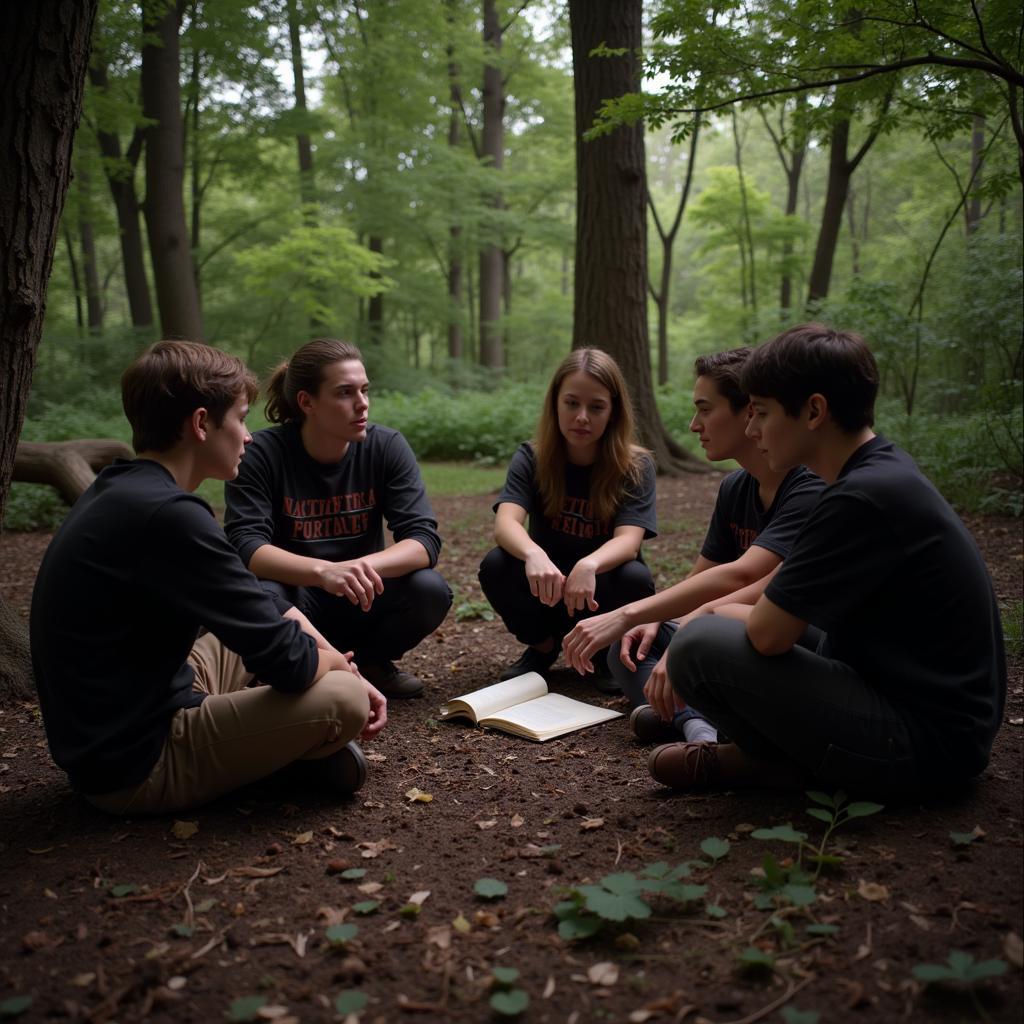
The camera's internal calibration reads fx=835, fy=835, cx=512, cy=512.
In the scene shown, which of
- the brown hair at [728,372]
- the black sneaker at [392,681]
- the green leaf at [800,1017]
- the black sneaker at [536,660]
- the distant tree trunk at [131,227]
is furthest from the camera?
the distant tree trunk at [131,227]

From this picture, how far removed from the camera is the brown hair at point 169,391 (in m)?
2.38

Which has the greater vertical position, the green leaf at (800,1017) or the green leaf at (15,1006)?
the green leaf at (800,1017)

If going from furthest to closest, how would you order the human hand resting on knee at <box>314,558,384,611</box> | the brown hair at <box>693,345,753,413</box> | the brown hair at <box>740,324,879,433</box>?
the human hand resting on knee at <box>314,558,384,611</box> → the brown hair at <box>693,345,753,413</box> → the brown hair at <box>740,324,879,433</box>

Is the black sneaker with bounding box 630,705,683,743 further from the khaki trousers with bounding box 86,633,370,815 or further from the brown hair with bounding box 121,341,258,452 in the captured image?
the brown hair with bounding box 121,341,258,452

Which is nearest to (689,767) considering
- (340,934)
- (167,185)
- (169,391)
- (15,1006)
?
(340,934)

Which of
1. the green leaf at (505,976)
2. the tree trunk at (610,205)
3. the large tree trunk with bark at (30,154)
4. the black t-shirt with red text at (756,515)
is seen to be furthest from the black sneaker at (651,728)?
the tree trunk at (610,205)

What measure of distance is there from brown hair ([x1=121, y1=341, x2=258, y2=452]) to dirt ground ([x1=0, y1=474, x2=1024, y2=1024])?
3.85 ft

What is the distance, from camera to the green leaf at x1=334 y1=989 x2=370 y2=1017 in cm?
164

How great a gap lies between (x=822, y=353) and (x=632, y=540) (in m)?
1.57

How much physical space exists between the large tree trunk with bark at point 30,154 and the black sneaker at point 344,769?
1795 millimetres

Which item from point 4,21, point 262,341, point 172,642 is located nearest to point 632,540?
point 172,642

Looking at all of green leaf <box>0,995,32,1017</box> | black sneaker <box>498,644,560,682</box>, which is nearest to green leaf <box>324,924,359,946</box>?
green leaf <box>0,995,32,1017</box>

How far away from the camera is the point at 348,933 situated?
74.7 inches

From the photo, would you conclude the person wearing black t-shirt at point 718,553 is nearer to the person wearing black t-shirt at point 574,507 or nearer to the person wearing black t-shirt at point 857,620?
the person wearing black t-shirt at point 574,507
